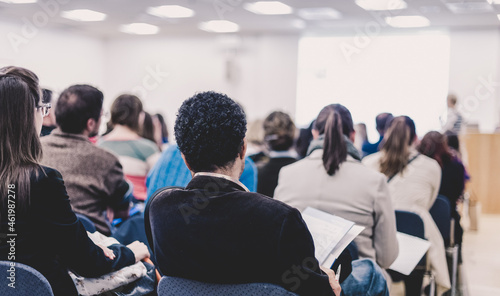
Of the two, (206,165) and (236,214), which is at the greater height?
(206,165)

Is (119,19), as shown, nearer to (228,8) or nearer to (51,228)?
(228,8)

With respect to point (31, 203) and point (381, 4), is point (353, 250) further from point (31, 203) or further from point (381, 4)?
point (381, 4)

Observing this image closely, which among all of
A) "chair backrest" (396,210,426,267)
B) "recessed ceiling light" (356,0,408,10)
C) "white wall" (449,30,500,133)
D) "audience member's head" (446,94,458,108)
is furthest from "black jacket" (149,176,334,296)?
"white wall" (449,30,500,133)

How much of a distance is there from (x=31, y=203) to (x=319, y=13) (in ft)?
26.2

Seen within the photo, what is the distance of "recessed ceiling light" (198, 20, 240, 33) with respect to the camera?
993 cm

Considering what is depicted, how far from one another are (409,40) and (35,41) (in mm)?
7432

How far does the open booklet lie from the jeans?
0.28 metres

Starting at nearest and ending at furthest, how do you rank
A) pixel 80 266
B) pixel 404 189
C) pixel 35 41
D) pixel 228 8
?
1. pixel 80 266
2. pixel 404 189
3. pixel 228 8
4. pixel 35 41

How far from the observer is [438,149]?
4141 mm

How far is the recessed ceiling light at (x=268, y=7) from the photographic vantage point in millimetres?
7992

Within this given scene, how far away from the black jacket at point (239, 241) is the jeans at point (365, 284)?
0.52 meters

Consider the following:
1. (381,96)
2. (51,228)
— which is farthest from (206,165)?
(381,96)

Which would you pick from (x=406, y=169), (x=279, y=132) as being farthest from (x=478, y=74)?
(x=279, y=132)

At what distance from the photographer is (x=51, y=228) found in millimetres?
1477
